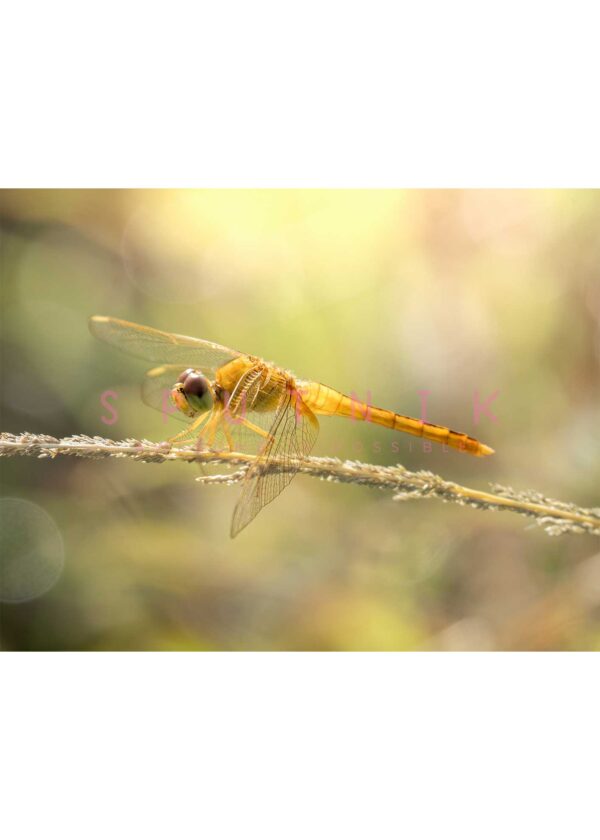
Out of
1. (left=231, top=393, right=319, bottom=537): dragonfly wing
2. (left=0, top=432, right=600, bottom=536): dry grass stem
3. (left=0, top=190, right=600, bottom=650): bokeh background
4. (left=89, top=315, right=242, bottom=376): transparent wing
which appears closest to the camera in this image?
(left=0, top=432, right=600, bottom=536): dry grass stem

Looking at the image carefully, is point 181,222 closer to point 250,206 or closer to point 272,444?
point 250,206

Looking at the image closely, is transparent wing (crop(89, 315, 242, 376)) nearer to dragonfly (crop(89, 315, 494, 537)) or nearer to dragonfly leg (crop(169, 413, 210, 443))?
dragonfly (crop(89, 315, 494, 537))

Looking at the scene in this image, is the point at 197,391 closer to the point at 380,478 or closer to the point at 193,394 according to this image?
the point at 193,394

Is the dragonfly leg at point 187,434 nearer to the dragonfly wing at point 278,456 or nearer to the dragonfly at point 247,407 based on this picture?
the dragonfly at point 247,407

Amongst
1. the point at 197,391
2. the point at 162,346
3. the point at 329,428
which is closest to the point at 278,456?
the point at 197,391

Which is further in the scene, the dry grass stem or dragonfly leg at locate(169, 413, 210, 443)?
dragonfly leg at locate(169, 413, 210, 443)

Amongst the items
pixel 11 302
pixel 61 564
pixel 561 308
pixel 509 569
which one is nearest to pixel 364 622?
pixel 509 569

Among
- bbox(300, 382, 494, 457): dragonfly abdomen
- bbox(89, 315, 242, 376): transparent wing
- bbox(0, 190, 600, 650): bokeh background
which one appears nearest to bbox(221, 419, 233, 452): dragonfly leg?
bbox(89, 315, 242, 376): transparent wing

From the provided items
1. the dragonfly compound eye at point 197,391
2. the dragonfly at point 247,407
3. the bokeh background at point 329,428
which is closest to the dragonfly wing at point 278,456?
the dragonfly at point 247,407
